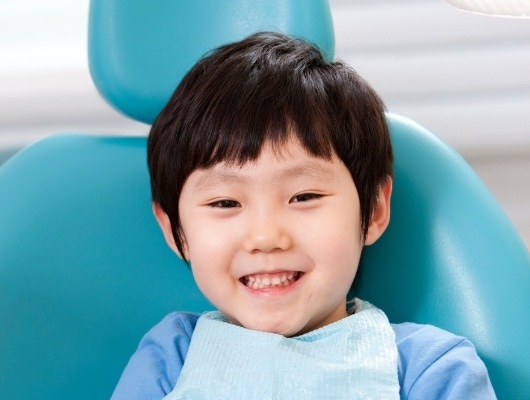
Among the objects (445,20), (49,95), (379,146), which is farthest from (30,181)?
(445,20)

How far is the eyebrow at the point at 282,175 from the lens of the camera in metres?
1.11

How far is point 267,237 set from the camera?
42.5 inches

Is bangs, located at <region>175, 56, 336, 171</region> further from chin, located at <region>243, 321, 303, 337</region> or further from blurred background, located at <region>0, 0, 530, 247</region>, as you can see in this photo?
blurred background, located at <region>0, 0, 530, 247</region>

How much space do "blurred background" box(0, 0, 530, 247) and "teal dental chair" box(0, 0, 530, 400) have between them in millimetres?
490

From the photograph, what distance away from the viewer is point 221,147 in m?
1.13

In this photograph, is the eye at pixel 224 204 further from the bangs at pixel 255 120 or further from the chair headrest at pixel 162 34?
the chair headrest at pixel 162 34

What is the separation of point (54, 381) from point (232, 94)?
38 cm

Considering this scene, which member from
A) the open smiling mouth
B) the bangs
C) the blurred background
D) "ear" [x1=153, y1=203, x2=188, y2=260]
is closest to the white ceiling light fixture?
the bangs

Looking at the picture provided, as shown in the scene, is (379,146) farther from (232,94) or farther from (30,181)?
(30,181)

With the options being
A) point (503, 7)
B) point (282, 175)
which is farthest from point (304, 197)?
point (503, 7)

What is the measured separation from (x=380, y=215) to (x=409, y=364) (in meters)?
0.19

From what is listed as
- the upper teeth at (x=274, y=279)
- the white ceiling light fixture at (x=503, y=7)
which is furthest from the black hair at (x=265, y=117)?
the white ceiling light fixture at (x=503, y=7)

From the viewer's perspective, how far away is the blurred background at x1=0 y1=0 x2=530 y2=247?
1.82 metres

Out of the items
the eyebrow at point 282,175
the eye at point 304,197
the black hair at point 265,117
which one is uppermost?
the black hair at point 265,117
